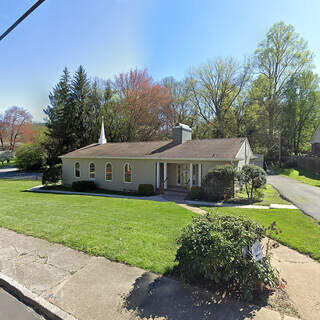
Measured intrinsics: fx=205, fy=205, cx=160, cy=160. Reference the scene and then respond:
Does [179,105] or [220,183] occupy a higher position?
[179,105]

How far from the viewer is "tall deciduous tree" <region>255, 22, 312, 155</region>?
31703mm

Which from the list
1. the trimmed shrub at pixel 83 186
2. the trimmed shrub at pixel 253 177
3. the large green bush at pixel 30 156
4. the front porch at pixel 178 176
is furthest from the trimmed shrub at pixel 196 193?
the large green bush at pixel 30 156

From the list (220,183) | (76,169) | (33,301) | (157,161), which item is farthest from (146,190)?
(33,301)

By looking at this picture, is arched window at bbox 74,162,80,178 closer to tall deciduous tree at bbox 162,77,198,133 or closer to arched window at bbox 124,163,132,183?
arched window at bbox 124,163,132,183

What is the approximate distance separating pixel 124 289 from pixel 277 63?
39.5 meters

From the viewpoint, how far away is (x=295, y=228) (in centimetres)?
672

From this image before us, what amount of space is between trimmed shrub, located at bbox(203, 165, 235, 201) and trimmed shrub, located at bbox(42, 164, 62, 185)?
598 inches

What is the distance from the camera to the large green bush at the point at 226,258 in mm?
3084

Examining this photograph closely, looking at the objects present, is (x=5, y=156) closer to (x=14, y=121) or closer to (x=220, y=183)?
(x=14, y=121)

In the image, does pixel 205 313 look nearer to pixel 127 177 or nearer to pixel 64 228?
pixel 64 228

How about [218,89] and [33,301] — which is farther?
[218,89]

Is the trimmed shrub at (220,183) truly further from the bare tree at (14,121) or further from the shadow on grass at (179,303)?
the bare tree at (14,121)

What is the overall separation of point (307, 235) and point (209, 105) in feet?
98.4

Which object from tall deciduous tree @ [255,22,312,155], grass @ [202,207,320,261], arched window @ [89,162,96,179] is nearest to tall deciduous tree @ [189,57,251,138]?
tall deciduous tree @ [255,22,312,155]
